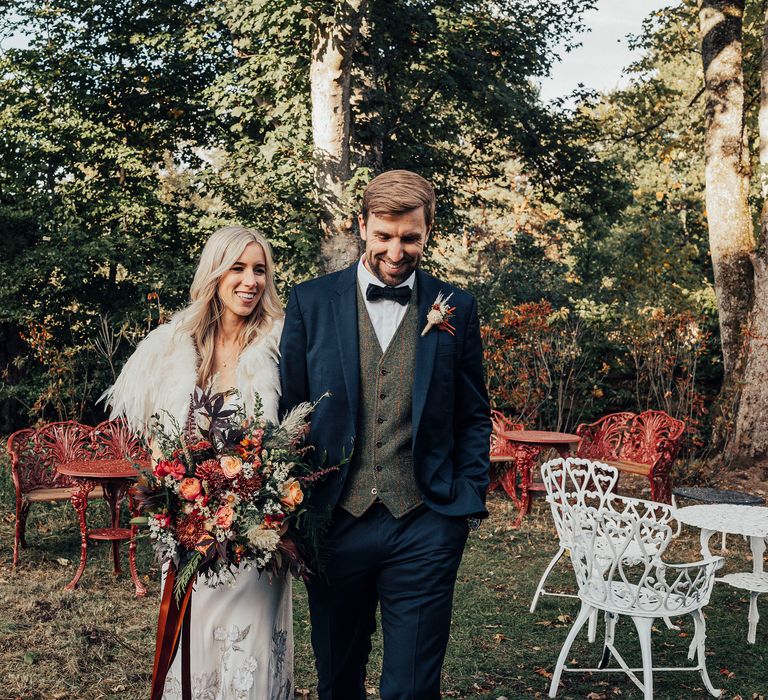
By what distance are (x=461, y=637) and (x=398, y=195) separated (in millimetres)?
3813

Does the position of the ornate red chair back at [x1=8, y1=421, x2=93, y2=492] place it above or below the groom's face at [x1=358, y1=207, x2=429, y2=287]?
below

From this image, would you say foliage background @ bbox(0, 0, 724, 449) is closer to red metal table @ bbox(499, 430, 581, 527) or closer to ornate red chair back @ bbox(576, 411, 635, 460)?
ornate red chair back @ bbox(576, 411, 635, 460)

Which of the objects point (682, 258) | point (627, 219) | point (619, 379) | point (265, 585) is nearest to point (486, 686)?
point (265, 585)

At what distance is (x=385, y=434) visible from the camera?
306 centimetres

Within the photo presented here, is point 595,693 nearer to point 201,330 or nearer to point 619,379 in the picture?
point 201,330

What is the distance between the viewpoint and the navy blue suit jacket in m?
3.01

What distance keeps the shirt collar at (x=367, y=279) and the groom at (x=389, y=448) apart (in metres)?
0.01

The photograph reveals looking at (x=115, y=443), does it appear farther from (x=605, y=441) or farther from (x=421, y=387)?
(x=421, y=387)

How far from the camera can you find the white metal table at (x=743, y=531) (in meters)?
5.61

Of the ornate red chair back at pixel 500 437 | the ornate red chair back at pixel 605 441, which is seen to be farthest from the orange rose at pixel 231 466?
the ornate red chair back at pixel 605 441

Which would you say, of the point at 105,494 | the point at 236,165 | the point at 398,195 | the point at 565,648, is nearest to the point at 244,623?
the point at 398,195

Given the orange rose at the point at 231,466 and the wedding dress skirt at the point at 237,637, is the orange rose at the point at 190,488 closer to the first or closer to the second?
the orange rose at the point at 231,466

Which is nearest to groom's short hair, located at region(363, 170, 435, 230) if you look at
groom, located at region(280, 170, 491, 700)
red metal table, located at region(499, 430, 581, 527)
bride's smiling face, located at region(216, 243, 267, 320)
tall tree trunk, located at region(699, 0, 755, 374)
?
groom, located at region(280, 170, 491, 700)

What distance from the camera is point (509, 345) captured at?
39.9ft
